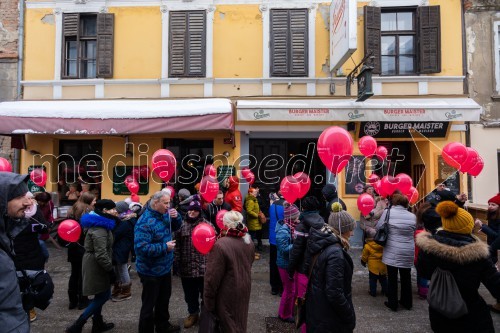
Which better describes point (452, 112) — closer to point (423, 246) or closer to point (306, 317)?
point (423, 246)

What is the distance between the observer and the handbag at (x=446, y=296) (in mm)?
2854

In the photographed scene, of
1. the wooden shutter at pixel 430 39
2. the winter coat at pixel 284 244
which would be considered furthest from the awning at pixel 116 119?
the wooden shutter at pixel 430 39

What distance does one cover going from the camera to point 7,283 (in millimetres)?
2014

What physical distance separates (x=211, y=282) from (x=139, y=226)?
4.02 feet

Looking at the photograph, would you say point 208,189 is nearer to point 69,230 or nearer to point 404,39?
point 69,230

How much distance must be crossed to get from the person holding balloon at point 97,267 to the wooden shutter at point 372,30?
7.71 m

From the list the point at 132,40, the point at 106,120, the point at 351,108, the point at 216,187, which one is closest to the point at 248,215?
the point at 216,187

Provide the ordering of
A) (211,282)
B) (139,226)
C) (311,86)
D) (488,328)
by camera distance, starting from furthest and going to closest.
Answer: (311,86)
(139,226)
(211,282)
(488,328)

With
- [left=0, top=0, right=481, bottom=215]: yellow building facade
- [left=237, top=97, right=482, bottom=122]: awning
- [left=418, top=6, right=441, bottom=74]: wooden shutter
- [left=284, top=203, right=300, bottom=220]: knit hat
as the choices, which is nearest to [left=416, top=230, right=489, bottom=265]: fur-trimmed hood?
[left=284, top=203, right=300, bottom=220]: knit hat

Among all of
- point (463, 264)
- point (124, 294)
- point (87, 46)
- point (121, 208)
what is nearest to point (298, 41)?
point (87, 46)

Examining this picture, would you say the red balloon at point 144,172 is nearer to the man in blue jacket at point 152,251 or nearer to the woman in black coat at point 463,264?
the man in blue jacket at point 152,251

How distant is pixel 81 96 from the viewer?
9.47 metres

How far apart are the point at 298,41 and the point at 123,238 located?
690 cm

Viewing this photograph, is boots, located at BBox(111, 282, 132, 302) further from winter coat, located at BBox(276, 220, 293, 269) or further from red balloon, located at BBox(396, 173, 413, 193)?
red balloon, located at BBox(396, 173, 413, 193)
